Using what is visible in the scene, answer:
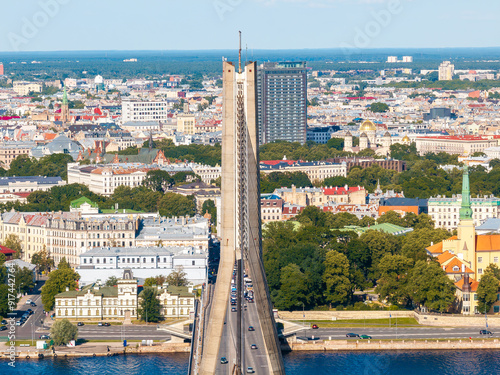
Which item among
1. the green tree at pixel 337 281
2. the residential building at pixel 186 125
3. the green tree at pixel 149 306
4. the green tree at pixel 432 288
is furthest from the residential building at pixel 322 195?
the residential building at pixel 186 125

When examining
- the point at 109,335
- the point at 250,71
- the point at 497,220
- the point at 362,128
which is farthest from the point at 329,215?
the point at 362,128

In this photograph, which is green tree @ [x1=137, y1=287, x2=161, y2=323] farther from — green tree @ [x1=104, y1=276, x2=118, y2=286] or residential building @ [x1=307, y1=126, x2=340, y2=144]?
residential building @ [x1=307, y1=126, x2=340, y2=144]

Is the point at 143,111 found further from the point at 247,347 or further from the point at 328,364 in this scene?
the point at 247,347

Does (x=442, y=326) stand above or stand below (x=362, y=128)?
below

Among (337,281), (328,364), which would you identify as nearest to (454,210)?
(337,281)

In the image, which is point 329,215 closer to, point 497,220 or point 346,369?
point 497,220
